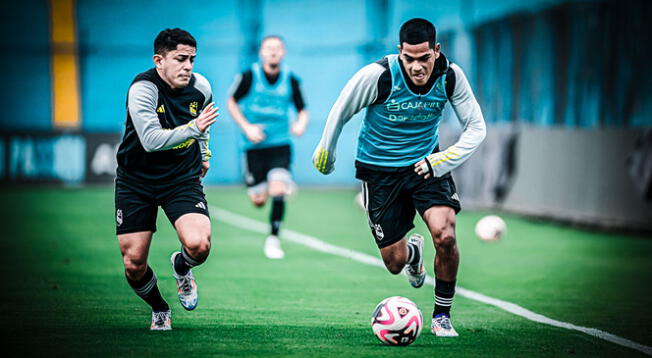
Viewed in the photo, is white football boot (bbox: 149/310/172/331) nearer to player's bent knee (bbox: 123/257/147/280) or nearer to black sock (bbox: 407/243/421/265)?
player's bent knee (bbox: 123/257/147/280)

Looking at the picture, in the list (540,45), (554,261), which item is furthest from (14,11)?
(554,261)

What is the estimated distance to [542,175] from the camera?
17.0m

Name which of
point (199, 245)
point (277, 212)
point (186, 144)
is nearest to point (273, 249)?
point (277, 212)

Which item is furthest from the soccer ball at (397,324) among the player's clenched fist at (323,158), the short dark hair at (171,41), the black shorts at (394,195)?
the short dark hair at (171,41)

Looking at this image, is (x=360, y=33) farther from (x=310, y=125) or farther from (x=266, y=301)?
(x=266, y=301)

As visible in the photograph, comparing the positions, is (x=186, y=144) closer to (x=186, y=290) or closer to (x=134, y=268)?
(x=134, y=268)

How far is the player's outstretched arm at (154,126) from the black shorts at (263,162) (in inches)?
216

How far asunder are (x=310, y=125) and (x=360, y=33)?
2.79m

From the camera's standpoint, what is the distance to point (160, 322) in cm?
727

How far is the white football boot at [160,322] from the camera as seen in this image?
725 centimetres

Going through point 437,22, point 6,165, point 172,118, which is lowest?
point 6,165

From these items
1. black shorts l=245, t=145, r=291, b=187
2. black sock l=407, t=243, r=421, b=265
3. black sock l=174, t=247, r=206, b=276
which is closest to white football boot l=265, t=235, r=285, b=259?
black shorts l=245, t=145, r=291, b=187

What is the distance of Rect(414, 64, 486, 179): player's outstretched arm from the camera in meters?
7.35

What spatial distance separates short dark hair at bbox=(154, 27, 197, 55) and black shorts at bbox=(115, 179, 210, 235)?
3.11 ft
